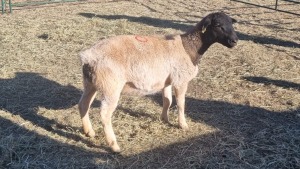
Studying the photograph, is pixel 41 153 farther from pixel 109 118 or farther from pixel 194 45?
pixel 194 45

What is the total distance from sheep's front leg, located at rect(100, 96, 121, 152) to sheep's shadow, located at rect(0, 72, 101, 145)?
567 millimetres

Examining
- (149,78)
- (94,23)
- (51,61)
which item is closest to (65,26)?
(94,23)

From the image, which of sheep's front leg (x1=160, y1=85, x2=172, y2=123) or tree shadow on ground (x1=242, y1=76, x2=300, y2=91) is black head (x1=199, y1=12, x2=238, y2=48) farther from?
tree shadow on ground (x1=242, y1=76, x2=300, y2=91)

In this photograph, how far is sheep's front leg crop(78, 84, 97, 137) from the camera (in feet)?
16.1

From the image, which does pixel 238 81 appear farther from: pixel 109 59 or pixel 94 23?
pixel 94 23

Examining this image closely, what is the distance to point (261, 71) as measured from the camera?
7.37 meters

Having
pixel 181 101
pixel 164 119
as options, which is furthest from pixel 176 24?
pixel 181 101

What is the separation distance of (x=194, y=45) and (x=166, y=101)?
0.93 m

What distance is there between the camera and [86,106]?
4988 mm

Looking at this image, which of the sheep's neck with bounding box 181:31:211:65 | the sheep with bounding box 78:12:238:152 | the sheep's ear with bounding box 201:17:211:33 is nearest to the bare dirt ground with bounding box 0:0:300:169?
the sheep with bounding box 78:12:238:152

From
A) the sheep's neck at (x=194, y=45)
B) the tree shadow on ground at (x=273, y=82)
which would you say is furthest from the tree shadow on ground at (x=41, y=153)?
the tree shadow on ground at (x=273, y=82)

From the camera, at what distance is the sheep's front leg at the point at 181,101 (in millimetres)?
5094

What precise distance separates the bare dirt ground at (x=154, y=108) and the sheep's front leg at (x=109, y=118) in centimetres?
13

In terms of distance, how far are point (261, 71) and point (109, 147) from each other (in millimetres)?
3977
